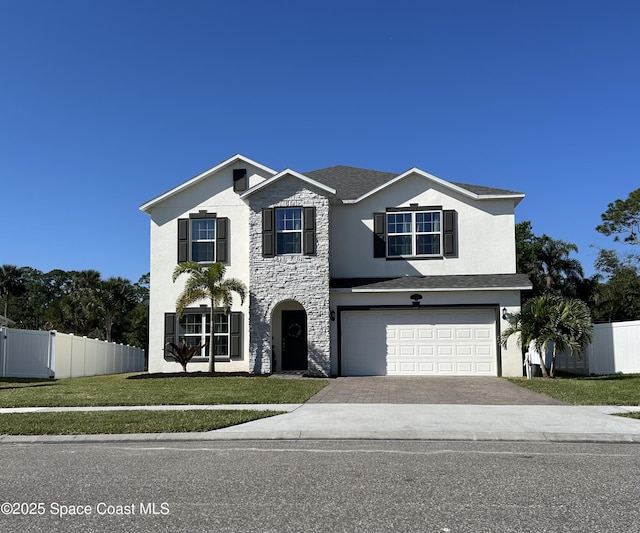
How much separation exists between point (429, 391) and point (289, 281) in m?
7.56

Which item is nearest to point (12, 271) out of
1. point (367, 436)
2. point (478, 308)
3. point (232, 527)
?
point (478, 308)

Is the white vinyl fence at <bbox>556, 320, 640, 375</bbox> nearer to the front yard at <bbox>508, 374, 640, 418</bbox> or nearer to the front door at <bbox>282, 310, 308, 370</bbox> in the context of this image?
the front yard at <bbox>508, 374, 640, 418</bbox>

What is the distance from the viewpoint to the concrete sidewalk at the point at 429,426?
9.50 meters

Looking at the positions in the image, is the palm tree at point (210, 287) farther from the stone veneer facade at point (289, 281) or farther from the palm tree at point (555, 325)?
the palm tree at point (555, 325)

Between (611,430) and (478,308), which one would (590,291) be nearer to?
(478,308)

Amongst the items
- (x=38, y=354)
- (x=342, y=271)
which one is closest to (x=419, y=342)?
(x=342, y=271)

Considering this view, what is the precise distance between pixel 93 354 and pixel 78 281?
81.5 ft

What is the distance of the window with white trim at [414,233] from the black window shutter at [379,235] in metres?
0.19

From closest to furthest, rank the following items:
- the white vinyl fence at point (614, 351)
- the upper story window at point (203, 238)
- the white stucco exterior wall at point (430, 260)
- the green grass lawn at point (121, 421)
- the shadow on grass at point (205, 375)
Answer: the green grass lawn at point (121, 421)
the shadow on grass at point (205, 375)
the white vinyl fence at point (614, 351)
the white stucco exterior wall at point (430, 260)
the upper story window at point (203, 238)

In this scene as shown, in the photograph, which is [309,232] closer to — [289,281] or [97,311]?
[289,281]

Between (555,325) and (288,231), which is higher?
(288,231)

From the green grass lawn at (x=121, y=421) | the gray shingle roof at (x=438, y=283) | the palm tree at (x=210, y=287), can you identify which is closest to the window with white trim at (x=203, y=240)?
the palm tree at (x=210, y=287)

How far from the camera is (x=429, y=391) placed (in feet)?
52.6

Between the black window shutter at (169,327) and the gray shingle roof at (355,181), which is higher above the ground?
the gray shingle roof at (355,181)
